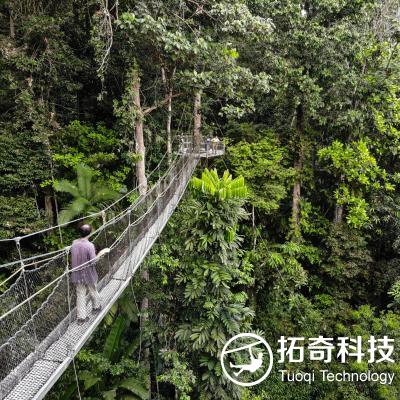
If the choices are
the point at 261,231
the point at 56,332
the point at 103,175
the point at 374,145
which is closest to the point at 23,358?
the point at 56,332

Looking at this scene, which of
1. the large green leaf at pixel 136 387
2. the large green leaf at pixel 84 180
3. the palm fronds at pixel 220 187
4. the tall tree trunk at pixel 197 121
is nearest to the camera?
the palm fronds at pixel 220 187

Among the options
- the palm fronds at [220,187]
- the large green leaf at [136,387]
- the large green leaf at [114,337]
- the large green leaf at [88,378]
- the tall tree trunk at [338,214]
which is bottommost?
the large green leaf at [136,387]

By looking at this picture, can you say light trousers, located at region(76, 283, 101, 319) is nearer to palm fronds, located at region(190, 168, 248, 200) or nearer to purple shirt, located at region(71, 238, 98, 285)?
purple shirt, located at region(71, 238, 98, 285)

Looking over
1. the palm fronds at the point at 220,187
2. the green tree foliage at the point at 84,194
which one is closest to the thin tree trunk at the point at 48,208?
the green tree foliage at the point at 84,194

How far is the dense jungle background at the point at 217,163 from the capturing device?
5.00m

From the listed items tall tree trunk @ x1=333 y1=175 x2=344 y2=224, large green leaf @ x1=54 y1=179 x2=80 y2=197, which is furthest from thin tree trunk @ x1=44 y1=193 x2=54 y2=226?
tall tree trunk @ x1=333 y1=175 x2=344 y2=224

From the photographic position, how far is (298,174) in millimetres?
8188

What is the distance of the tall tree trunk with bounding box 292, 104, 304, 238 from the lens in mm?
8109

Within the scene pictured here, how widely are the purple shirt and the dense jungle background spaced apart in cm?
172

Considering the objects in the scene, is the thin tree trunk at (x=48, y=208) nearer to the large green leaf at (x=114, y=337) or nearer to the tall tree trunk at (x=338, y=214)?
the large green leaf at (x=114, y=337)

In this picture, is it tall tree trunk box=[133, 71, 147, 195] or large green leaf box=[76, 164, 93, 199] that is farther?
large green leaf box=[76, 164, 93, 199]

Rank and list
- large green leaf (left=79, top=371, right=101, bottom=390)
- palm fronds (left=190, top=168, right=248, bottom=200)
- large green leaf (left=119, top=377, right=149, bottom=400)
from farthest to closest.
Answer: large green leaf (left=119, top=377, right=149, bottom=400)
large green leaf (left=79, top=371, right=101, bottom=390)
palm fronds (left=190, top=168, right=248, bottom=200)

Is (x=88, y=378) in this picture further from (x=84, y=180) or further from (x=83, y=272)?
(x=84, y=180)

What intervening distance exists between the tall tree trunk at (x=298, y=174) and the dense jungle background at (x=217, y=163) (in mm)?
45
